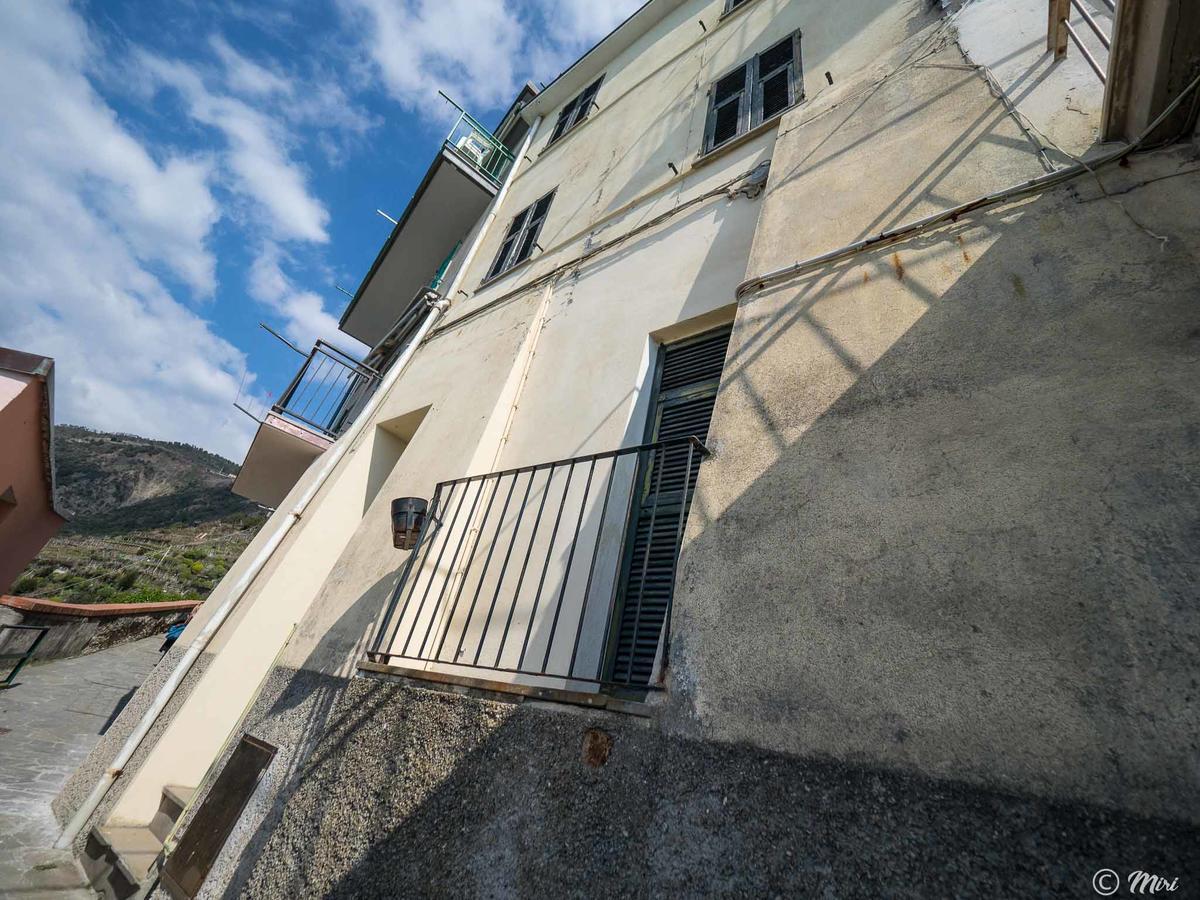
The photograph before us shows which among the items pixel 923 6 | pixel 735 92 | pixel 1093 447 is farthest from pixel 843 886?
pixel 735 92

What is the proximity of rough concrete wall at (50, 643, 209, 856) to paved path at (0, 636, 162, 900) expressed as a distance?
0.65 ft

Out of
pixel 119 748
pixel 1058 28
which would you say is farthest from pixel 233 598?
pixel 1058 28

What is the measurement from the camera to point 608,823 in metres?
1.71

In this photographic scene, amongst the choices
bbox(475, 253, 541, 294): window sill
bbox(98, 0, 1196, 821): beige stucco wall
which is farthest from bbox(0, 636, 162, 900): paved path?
bbox(475, 253, 541, 294): window sill

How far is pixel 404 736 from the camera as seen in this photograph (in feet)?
8.22

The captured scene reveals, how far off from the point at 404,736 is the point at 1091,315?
358 cm

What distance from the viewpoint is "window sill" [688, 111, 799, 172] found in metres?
5.05

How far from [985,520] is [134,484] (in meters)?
71.6

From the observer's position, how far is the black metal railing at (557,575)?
10.0 ft

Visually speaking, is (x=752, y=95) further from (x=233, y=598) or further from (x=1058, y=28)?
(x=233, y=598)

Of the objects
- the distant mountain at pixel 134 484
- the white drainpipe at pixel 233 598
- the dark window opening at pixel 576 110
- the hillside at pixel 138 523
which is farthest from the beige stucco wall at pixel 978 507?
the distant mountain at pixel 134 484

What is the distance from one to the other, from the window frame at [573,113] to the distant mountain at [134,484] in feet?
159

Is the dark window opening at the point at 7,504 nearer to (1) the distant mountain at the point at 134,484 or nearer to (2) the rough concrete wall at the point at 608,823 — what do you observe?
(2) the rough concrete wall at the point at 608,823

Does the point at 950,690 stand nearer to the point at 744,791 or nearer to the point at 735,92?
the point at 744,791
